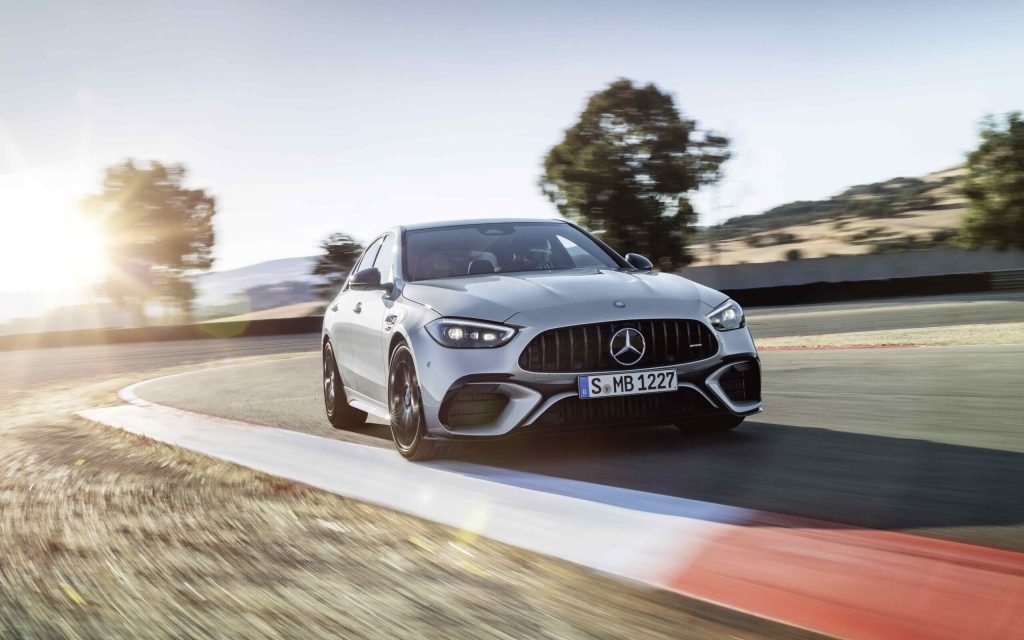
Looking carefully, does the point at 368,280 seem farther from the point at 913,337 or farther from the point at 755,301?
the point at 755,301

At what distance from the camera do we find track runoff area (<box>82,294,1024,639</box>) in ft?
9.96

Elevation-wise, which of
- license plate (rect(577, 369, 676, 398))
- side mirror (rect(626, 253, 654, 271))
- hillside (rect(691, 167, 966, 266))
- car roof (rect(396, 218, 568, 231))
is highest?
car roof (rect(396, 218, 568, 231))

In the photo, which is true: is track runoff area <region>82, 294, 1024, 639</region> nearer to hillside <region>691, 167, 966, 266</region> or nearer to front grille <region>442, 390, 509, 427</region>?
Answer: front grille <region>442, 390, 509, 427</region>

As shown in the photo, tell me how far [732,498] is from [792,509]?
36 cm

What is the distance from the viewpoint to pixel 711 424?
6.70 m

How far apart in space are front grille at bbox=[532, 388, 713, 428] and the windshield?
1.49 meters

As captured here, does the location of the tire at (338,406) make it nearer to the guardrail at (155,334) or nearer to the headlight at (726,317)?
the headlight at (726,317)

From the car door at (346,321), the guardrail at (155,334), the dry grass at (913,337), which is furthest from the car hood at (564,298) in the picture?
the guardrail at (155,334)

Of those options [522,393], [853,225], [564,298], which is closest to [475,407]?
[522,393]

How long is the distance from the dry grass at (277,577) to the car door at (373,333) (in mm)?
1266

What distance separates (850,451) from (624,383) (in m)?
1.22

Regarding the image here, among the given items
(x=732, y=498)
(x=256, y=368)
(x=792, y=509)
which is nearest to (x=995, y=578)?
(x=792, y=509)

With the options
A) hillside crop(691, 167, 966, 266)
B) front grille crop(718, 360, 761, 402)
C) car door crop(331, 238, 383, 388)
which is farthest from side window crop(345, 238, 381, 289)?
hillside crop(691, 167, 966, 266)

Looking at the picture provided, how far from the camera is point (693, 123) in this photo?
52.0m
